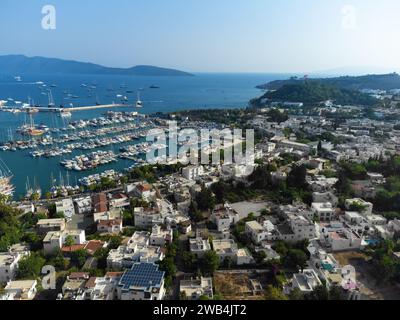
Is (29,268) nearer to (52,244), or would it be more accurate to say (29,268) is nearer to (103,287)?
(52,244)

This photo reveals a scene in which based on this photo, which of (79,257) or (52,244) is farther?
(52,244)

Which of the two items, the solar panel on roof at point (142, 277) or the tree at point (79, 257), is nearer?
the solar panel on roof at point (142, 277)

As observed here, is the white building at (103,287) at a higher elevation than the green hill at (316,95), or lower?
lower

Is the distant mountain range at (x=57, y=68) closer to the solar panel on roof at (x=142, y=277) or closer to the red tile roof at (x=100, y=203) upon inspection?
the red tile roof at (x=100, y=203)

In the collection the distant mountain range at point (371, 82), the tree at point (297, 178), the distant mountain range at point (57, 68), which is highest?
the distant mountain range at point (57, 68)

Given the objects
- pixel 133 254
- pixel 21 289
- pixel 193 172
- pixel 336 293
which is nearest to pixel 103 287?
pixel 133 254

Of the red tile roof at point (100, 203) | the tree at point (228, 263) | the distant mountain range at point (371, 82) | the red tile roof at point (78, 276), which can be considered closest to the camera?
the red tile roof at point (78, 276)

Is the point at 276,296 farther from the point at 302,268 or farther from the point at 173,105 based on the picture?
the point at 173,105

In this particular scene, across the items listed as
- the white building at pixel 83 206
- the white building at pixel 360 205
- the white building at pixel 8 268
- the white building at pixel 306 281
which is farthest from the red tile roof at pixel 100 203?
the white building at pixel 360 205
